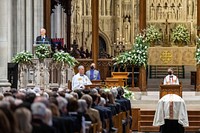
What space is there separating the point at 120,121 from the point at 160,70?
93.3ft

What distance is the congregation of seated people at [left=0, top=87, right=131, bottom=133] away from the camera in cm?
998

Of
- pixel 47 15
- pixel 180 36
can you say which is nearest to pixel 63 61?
pixel 180 36

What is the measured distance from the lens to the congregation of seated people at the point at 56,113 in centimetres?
998

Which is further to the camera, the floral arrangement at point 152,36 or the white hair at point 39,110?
the floral arrangement at point 152,36

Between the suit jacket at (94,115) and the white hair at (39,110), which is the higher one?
the white hair at (39,110)

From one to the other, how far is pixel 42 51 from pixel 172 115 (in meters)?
6.01

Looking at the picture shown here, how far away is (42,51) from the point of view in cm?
2709

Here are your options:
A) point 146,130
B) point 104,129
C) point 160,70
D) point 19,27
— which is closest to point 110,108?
point 104,129

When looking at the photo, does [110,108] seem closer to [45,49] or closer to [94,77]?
[45,49]

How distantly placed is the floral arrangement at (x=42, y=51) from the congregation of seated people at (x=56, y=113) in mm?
8382

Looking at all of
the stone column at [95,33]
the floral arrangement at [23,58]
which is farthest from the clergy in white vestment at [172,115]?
the stone column at [95,33]

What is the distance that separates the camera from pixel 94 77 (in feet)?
97.4

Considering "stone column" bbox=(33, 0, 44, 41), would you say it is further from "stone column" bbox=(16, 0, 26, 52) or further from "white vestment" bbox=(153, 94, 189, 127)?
"white vestment" bbox=(153, 94, 189, 127)

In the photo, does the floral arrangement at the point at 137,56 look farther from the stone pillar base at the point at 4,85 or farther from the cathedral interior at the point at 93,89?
the stone pillar base at the point at 4,85
